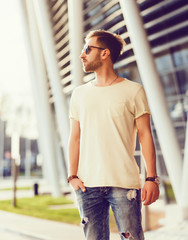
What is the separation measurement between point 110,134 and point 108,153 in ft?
0.40

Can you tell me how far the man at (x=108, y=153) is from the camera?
6.25ft

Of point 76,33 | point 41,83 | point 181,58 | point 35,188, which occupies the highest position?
point 181,58

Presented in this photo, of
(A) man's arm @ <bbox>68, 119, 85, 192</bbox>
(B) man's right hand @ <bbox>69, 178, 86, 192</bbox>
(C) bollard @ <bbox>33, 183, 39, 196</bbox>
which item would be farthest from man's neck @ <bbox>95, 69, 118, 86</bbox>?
(C) bollard @ <bbox>33, 183, 39, 196</bbox>

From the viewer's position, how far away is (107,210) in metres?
2.00

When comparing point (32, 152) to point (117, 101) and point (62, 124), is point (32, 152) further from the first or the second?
point (117, 101)

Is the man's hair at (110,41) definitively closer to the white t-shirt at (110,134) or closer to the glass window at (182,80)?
the white t-shirt at (110,134)

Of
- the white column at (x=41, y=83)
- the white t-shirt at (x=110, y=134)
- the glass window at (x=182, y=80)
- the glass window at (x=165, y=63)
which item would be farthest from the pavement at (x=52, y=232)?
the glass window at (x=165, y=63)

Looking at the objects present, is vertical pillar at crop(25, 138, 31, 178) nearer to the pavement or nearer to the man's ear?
the pavement

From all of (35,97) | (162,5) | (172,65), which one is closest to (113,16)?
(162,5)

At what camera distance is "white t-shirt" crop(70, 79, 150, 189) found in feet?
6.36

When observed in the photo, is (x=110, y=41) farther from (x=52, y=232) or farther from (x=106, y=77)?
(x=52, y=232)

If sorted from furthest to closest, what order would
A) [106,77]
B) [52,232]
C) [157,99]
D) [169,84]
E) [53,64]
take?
1. [169,84]
2. [53,64]
3. [157,99]
4. [52,232]
5. [106,77]

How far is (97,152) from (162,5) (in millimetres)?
12830

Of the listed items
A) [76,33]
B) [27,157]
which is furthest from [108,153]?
[27,157]
